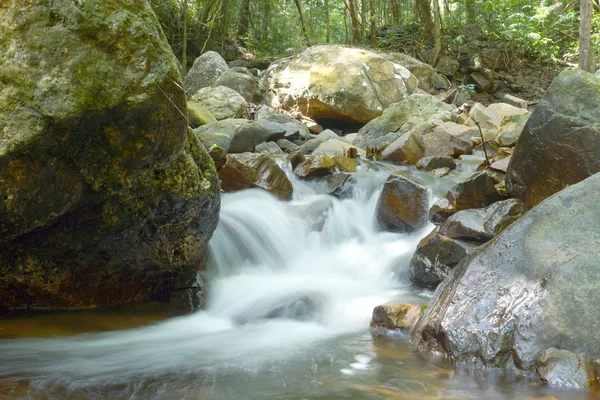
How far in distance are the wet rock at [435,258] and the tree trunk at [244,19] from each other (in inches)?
635

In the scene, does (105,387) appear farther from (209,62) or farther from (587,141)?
(209,62)

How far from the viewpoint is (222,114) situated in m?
12.1

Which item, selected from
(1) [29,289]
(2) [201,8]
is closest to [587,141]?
(1) [29,289]

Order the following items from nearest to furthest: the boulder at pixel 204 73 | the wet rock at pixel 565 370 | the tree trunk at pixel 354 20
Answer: the wet rock at pixel 565 370, the boulder at pixel 204 73, the tree trunk at pixel 354 20

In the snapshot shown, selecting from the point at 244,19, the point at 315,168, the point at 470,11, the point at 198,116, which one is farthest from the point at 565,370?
the point at 470,11

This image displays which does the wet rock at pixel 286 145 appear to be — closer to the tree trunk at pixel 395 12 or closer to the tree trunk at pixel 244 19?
the tree trunk at pixel 244 19

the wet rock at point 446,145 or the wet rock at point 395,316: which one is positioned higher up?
the wet rock at point 446,145

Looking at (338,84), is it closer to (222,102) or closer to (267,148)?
(222,102)

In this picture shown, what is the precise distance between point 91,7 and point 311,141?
24.9 ft

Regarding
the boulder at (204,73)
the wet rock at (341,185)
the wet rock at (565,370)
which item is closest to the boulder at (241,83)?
the boulder at (204,73)

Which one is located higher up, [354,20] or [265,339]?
[354,20]

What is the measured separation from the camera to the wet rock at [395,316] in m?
4.21

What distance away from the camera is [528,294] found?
3.45 m

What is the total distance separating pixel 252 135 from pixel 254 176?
2621 mm
